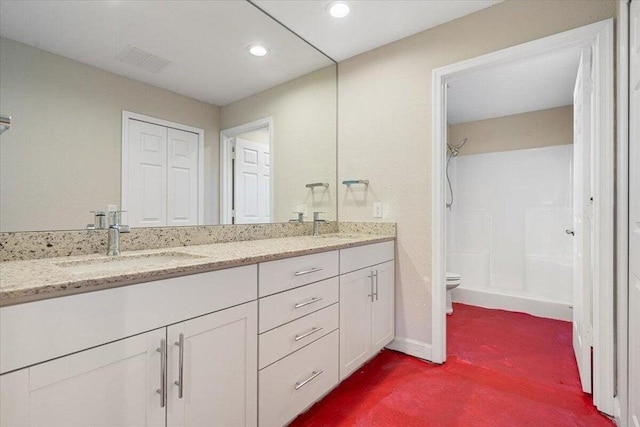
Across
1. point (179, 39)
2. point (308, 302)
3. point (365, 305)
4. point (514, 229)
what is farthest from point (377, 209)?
point (514, 229)

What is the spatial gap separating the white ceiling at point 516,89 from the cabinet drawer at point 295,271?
5.64 ft

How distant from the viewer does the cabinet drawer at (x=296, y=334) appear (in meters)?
1.27

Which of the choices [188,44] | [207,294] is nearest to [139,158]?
[188,44]

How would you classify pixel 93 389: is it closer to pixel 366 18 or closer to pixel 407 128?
pixel 407 128

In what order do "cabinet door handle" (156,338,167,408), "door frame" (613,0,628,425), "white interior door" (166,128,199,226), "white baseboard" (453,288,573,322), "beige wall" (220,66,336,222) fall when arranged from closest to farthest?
1. "cabinet door handle" (156,338,167,408)
2. "door frame" (613,0,628,425)
3. "white interior door" (166,128,199,226)
4. "beige wall" (220,66,336,222)
5. "white baseboard" (453,288,573,322)

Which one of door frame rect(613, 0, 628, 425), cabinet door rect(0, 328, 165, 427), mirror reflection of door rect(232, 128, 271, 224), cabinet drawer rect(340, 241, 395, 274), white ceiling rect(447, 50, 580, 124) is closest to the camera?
cabinet door rect(0, 328, 165, 427)

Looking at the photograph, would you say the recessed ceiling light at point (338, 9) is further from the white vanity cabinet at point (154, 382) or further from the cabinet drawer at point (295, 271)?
the white vanity cabinet at point (154, 382)

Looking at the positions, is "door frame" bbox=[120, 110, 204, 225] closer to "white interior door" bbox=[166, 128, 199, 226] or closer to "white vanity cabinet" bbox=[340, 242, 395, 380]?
"white interior door" bbox=[166, 128, 199, 226]

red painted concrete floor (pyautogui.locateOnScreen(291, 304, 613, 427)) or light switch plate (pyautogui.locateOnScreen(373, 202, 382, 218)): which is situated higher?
light switch plate (pyautogui.locateOnScreen(373, 202, 382, 218))

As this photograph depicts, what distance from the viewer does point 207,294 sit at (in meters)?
1.07

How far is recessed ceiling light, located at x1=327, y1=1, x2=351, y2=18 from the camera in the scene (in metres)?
1.89

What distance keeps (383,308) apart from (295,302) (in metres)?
0.91

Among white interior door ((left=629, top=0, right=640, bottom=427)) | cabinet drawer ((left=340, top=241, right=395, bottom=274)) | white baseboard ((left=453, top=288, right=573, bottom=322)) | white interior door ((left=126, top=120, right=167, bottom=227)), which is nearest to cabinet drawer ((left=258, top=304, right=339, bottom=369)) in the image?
cabinet drawer ((left=340, top=241, right=395, bottom=274))

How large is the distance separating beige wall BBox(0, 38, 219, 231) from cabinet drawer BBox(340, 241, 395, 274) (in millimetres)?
1161
